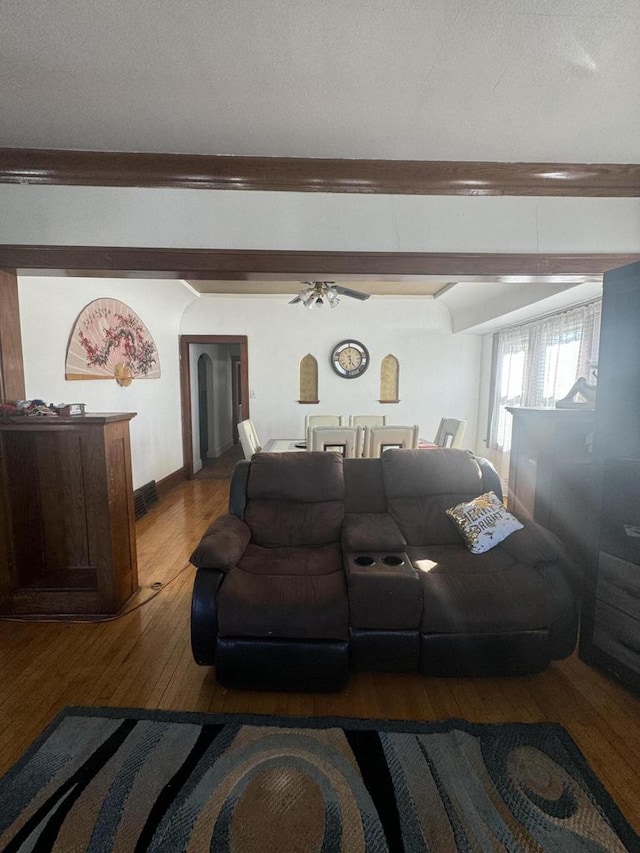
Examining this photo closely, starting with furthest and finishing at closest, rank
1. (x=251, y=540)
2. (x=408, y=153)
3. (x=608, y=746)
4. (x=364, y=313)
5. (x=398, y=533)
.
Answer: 1. (x=364, y=313)
2. (x=251, y=540)
3. (x=398, y=533)
4. (x=408, y=153)
5. (x=608, y=746)

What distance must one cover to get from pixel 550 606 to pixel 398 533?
2.63 feet

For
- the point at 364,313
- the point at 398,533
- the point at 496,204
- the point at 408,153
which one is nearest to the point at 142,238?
the point at 408,153

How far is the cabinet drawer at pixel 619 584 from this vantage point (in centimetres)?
168

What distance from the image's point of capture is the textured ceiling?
4.15 feet

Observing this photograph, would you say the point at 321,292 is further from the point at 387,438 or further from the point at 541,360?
the point at 541,360

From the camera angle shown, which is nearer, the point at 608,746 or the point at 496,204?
the point at 608,746

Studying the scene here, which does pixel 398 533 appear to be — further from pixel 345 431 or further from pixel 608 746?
pixel 345 431

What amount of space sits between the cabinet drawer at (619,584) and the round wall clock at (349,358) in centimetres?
406

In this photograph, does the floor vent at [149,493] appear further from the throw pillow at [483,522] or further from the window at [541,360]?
the window at [541,360]

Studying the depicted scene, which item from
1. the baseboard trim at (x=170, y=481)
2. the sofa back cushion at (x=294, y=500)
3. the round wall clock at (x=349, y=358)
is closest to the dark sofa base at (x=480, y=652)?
the sofa back cushion at (x=294, y=500)

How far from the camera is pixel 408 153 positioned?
2037 millimetres

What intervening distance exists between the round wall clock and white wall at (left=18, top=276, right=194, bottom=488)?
88.0 inches

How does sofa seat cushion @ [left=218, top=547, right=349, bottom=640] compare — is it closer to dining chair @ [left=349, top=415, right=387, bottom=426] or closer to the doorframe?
dining chair @ [left=349, top=415, right=387, bottom=426]

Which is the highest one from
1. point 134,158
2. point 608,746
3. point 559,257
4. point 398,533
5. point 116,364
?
point 134,158
